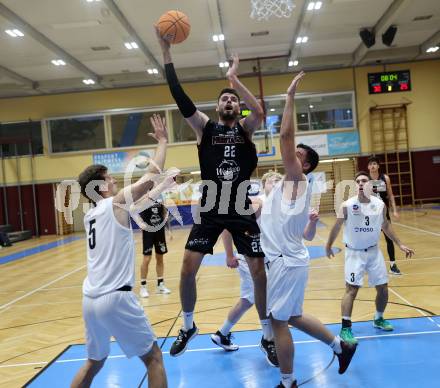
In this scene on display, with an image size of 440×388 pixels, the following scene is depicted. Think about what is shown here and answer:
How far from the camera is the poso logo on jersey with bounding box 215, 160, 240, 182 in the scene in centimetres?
386

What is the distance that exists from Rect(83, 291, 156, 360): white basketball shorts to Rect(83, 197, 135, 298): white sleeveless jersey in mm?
77

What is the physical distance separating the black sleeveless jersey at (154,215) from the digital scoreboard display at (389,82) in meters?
13.5

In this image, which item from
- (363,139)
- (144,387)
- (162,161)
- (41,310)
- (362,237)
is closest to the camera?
(162,161)

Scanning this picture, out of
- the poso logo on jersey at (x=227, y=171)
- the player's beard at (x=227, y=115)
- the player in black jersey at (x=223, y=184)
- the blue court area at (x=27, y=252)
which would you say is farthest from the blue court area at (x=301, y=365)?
the blue court area at (x=27, y=252)

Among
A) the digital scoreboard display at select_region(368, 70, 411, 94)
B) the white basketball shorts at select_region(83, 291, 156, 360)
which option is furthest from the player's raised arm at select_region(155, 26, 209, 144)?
the digital scoreboard display at select_region(368, 70, 411, 94)

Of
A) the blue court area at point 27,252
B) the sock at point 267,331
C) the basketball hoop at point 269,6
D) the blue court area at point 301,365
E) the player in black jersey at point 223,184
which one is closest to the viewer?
the player in black jersey at point 223,184

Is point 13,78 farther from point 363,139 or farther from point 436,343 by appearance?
point 436,343

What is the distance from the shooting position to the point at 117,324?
10.1 feet

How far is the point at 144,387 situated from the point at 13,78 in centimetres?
1946

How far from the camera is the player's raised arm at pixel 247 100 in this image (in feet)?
12.3

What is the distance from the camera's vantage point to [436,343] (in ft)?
15.1

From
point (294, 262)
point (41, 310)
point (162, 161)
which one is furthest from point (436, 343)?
point (41, 310)

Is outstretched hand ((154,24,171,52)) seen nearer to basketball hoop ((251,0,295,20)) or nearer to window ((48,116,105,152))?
basketball hoop ((251,0,295,20))

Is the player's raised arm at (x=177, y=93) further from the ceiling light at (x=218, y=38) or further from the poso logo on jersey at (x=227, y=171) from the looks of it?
the ceiling light at (x=218, y=38)
